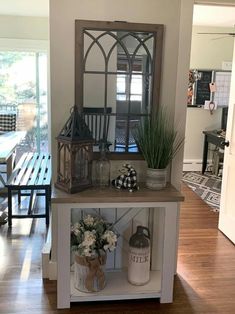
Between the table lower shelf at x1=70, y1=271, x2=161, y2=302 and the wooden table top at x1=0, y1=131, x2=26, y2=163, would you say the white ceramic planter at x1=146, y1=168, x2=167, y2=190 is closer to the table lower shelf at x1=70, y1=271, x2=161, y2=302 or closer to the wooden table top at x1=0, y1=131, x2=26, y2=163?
the table lower shelf at x1=70, y1=271, x2=161, y2=302

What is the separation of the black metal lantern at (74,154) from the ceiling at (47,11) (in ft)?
8.77

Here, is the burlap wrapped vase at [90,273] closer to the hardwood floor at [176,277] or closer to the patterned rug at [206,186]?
the hardwood floor at [176,277]

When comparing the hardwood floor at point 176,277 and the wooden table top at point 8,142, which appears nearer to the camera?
the hardwood floor at point 176,277

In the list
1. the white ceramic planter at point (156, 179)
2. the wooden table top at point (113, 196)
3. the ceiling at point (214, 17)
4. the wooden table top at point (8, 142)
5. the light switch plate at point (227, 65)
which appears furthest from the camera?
the light switch plate at point (227, 65)

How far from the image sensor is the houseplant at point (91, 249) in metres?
2.18

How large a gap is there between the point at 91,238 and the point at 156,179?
0.56 m

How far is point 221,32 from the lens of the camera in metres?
5.62

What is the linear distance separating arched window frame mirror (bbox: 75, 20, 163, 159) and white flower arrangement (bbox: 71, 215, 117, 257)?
498 millimetres

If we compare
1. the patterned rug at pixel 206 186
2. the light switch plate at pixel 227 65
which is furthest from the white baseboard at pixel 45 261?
the light switch plate at pixel 227 65

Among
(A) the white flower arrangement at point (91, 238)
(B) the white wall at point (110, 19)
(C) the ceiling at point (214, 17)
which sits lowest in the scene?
(A) the white flower arrangement at point (91, 238)

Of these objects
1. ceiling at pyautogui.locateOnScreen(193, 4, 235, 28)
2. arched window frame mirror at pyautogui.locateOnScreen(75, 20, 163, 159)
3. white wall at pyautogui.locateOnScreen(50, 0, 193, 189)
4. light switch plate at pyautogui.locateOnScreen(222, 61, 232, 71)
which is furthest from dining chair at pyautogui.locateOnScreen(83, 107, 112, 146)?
light switch plate at pyautogui.locateOnScreen(222, 61, 232, 71)

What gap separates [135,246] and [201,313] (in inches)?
22.8

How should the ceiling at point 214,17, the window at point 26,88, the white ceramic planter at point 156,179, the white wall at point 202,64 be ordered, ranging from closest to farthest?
1. the white ceramic planter at point 156,179
2. the ceiling at point 214,17
3. the window at point 26,88
4. the white wall at point 202,64

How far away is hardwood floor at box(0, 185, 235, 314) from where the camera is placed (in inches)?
88.8
